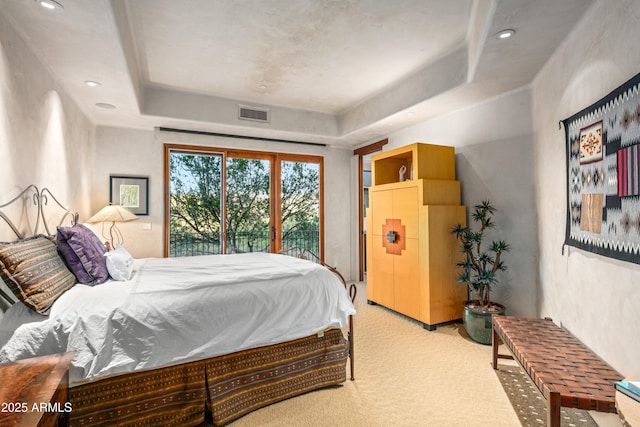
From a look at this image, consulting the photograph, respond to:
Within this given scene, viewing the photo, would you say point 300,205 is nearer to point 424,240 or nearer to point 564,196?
point 424,240

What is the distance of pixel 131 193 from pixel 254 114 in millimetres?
2008

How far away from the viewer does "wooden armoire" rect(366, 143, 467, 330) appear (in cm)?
356

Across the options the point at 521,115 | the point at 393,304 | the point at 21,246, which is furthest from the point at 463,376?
the point at 21,246

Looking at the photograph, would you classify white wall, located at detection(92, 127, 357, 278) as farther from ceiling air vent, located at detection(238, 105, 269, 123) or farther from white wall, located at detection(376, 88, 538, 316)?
white wall, located at detection(376, 88, 538, 316)

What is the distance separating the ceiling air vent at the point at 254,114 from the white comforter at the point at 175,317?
2.61m

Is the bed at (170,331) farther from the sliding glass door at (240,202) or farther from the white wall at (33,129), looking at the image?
the sliding glass door at (240,202)

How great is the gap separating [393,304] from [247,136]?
3245 millimetres

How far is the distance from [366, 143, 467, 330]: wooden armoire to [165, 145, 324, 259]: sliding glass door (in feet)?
5.69

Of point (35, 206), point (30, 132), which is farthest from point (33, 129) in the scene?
point (35, 206)

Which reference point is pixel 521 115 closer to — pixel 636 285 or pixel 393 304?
pixel 636 285

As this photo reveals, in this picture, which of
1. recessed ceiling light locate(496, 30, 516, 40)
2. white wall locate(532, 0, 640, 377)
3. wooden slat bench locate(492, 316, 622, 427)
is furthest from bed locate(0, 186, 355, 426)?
recessed ceiling light locate(496, 30, 516, 40)

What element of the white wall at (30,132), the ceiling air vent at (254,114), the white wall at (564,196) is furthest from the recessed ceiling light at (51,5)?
the white wall at (564,196)

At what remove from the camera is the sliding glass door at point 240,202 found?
4.72 m

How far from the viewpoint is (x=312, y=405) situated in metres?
2.17
